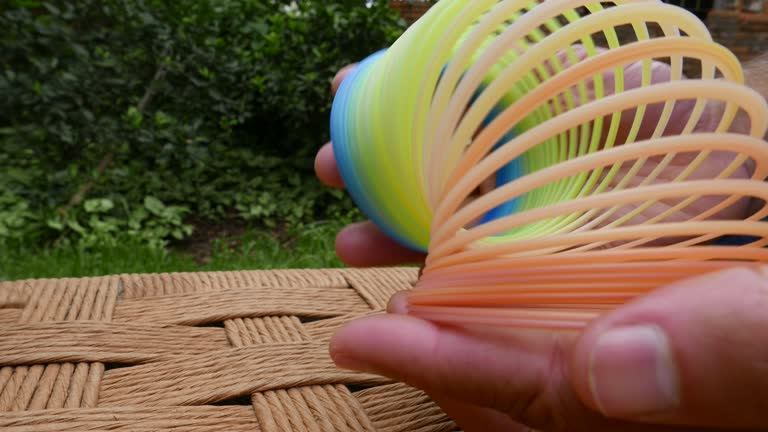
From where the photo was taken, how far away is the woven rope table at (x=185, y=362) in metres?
0.52

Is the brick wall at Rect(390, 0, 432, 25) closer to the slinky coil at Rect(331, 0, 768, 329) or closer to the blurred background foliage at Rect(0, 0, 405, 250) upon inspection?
the blurred background foliage at Rect(0, 0, 405, 250)

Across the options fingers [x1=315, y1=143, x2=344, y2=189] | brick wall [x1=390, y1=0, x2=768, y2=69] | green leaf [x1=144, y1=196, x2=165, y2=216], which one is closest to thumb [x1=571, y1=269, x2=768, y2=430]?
fingers [x1=315, y1=143, x2=344, y2=189]

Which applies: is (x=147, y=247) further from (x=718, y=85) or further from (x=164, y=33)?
(x=718, y=85)

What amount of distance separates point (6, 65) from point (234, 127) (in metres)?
0.84

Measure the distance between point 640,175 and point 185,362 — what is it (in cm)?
60

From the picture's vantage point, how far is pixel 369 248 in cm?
85

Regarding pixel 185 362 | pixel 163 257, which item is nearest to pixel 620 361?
pixel 185 362

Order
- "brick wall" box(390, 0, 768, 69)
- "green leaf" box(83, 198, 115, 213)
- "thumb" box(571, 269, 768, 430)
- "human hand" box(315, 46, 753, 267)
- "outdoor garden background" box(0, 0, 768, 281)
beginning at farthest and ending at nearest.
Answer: "brick wall" box(390, 0, 768, 69)
"green leaf" box(83, 198, 115, 213)
"outdoor garden background" box(0, 0, 768, 281)
"human hand" box(315, 46, 753, 267)
"thumb" box(571, 269, 768, 430)

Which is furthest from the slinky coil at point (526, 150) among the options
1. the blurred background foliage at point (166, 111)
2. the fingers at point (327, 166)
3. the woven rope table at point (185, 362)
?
the blurred background foliage at point (166, 111)

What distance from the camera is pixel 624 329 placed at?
13.2 inches

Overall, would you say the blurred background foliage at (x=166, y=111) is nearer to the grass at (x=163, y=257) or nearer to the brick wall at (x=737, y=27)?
the grass at (x=163, y=257)

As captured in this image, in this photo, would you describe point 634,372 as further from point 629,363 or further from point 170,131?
point 170,131

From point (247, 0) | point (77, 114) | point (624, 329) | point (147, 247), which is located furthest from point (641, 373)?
point (247, 0)

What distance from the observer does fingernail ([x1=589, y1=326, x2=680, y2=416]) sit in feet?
1.08
